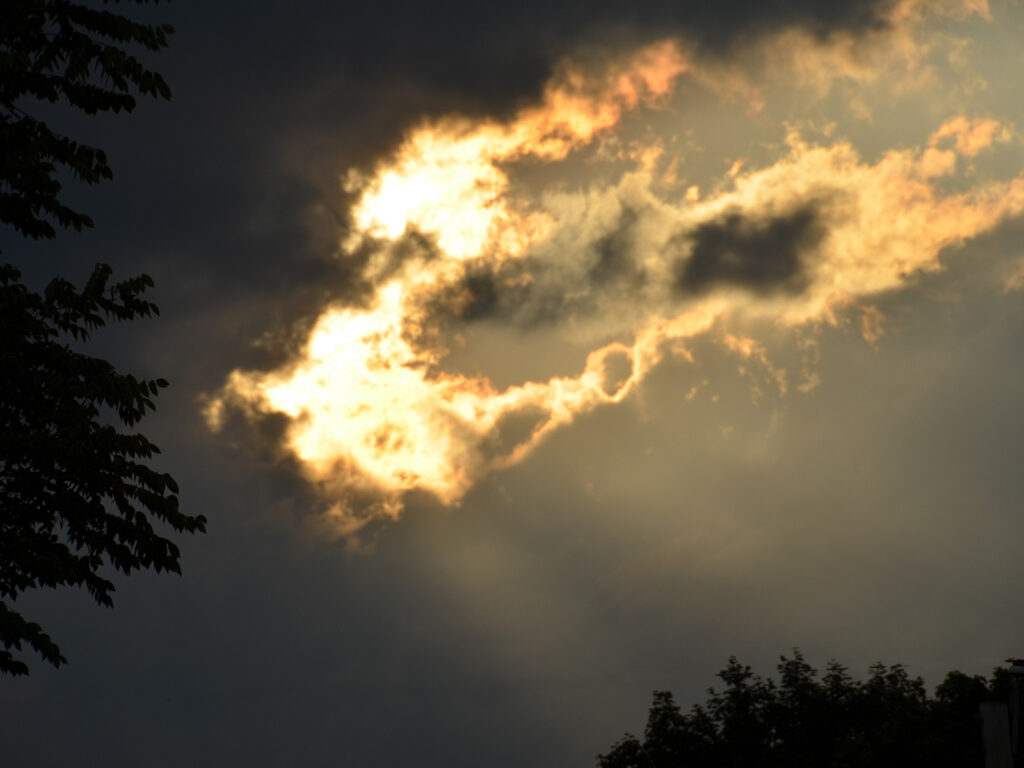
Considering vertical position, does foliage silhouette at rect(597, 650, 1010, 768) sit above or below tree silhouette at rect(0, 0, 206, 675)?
above

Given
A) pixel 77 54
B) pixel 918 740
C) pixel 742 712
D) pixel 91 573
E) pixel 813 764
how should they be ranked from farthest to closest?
1. pixel 742 712
2. pixel 813 764
3. pixel 918 740
4. pixel 91 573
5. pixel 77 54

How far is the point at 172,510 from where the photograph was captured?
14.9 m

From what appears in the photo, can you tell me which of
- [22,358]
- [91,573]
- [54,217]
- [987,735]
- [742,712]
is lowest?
[987,735]

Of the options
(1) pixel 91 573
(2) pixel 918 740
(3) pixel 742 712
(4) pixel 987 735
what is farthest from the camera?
(3) pixel 742 712

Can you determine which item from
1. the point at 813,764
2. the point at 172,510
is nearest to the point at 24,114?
the point at 172,510

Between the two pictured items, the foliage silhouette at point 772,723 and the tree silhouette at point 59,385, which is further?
the foliage silhouette at point 772,723

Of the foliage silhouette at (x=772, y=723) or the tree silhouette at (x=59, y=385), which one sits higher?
the foliage silhouette at (x=772, y=723)

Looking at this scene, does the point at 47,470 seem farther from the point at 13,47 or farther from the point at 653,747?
the point at 653,747

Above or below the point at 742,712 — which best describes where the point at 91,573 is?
below

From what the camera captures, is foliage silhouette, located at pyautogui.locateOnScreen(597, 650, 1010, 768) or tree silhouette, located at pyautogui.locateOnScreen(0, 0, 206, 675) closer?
tree silhouette, located at pyautogui.locateOnScreen(0, 0, 206, 675)

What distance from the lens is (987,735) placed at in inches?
443

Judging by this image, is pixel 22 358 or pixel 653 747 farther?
pixel 653 747

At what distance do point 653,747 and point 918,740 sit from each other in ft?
64.7

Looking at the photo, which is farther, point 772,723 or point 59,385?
point 772,723
